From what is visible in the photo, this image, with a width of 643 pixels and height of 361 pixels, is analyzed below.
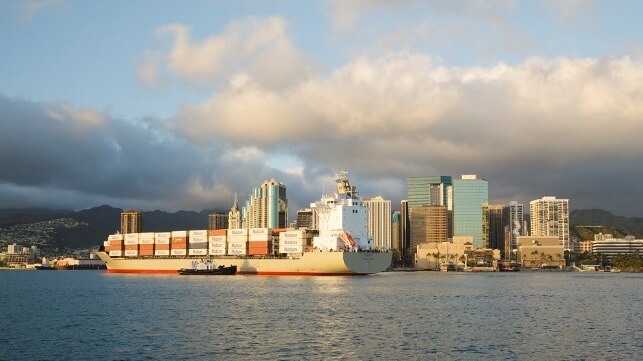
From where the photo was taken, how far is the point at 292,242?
15988 cm

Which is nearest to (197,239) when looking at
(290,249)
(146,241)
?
(146,241)

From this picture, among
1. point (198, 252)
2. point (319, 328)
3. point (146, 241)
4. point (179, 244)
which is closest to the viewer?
point (319, 328)

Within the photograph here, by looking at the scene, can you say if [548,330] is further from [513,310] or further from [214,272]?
[214,272]

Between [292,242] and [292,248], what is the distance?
1.57m

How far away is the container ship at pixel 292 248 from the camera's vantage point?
486 ft

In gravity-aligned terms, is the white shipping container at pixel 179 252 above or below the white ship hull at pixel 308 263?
above

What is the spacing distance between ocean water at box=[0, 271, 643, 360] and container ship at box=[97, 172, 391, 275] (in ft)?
194

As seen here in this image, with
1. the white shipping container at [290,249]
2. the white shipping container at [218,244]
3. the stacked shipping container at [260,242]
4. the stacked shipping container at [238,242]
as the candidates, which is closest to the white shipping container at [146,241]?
the white shipping container at [218,244]

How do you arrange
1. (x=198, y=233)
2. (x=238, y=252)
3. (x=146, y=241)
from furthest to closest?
(x=146, y=241), (x=198, y=233), (x=238, y=252)

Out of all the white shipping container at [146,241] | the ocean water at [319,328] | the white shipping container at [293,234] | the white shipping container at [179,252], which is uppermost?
the white shipping container at [293,234]

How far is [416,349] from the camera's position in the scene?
4578 cm

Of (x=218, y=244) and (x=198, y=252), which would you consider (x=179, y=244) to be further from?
(x=218, y=244)

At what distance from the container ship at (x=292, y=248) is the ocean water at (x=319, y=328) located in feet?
194

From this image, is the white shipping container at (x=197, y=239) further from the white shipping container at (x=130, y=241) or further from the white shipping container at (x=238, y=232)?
the white shipping container at (x=130, y=241)
